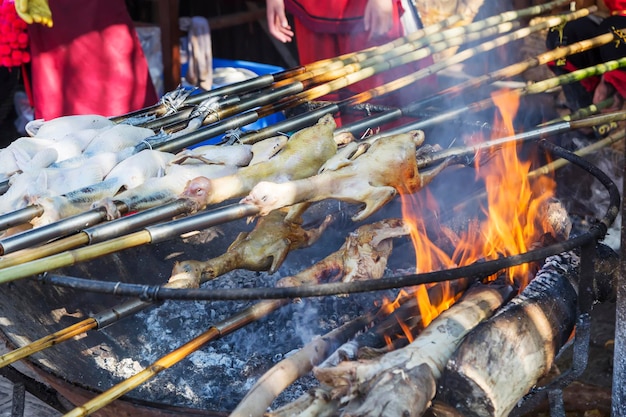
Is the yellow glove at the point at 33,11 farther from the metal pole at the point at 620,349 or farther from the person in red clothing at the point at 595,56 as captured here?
the metal pole at the point at 620,349

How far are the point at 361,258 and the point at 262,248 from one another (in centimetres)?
44

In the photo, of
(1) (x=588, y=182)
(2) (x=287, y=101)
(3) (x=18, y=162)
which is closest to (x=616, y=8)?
(1) (x=588, y=182)

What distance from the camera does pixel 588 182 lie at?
5895mm

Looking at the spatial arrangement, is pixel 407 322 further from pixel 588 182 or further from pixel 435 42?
pixel 588 182

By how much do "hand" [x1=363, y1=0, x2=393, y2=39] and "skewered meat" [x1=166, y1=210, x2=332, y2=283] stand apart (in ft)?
8.85

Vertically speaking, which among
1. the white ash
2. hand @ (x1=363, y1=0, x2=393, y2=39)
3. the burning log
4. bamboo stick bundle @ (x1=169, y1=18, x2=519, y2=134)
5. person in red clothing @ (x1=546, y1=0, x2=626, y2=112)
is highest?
hand @ (x1=363, y1=0, x2=393, y2=39)

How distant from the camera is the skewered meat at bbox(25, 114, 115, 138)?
3.30 m

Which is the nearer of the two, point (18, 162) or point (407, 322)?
point (407, 322)

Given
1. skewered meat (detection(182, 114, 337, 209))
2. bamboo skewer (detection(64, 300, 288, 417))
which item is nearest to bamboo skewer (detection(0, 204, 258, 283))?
skewered meat (detection(182, 114, 337, 209))

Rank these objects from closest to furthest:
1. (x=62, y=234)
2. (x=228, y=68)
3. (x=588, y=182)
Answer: (x=62, y=234) < (x=588, y=182) < (x=228, y=68)

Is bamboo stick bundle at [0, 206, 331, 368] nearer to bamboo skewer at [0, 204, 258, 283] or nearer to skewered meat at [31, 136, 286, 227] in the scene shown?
skewered meat at [31, 136, 286, 227]

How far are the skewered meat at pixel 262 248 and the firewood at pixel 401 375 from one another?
2.72 feet

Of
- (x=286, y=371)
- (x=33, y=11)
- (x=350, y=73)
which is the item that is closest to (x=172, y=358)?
(x=286, y=371)

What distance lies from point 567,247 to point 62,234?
1.73 m
